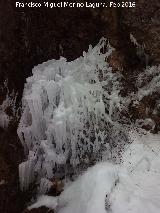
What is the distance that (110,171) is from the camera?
4.45m

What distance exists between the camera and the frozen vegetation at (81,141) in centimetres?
439

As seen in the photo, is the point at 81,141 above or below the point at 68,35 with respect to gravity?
below

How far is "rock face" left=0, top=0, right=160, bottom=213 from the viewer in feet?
16.2

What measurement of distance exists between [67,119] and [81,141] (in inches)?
13.5

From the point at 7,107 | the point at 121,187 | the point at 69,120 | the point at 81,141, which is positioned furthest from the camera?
the point at 7,107

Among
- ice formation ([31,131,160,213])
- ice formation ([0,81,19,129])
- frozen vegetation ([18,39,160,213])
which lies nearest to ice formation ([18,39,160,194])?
frozen vegetation ([18,39,160,213])

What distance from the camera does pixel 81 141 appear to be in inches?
183

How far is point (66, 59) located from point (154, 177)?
1.70 m

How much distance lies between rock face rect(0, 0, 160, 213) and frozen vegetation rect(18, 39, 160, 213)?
30 cm

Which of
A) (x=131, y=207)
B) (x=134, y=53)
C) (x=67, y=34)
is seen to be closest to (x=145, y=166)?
(x=131, y=207)

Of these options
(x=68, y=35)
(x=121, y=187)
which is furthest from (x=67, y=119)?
(x=68, y=35)

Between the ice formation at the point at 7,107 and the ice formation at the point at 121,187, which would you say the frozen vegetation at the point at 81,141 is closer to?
the ice formation at the point at 121,187

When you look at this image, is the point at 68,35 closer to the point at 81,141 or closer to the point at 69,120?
the point at 69,120

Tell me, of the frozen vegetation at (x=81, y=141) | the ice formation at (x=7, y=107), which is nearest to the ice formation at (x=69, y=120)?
the frozen vegetation at (x=81, y=141)
